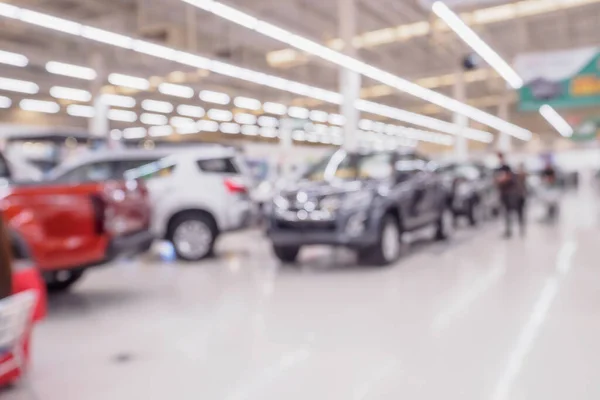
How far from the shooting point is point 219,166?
317 inches

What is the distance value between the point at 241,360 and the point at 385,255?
378cm

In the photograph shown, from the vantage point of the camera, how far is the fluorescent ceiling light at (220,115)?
80.1 feet

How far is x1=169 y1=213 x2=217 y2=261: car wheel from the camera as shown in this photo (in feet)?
25.6

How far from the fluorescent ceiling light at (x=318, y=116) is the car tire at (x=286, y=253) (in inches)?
651

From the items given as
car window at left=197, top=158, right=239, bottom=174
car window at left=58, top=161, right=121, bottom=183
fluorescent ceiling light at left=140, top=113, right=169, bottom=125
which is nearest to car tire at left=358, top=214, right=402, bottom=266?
car window at left=197, top=158, right=239, bottom=174

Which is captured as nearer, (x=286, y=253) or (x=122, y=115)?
(x=286, y=253)

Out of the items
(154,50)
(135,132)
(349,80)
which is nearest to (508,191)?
(349,80)

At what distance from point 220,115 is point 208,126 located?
373cm

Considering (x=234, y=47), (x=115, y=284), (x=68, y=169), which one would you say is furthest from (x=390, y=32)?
(x=115, y=284)

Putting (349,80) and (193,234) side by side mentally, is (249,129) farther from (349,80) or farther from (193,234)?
(193,234)

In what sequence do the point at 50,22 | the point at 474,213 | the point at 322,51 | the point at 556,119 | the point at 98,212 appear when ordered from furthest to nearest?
the point at 556,119
the point at 474,213
the point at 322,51
the point at 50,22
the point at 98,212

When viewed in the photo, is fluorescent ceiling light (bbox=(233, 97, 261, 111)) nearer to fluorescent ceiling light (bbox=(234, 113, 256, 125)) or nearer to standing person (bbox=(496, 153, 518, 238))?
fluorescent ceiling light (bbox=(234, 113, 256, 125))

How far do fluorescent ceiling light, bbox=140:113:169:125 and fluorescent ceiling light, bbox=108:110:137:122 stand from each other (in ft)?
1.45

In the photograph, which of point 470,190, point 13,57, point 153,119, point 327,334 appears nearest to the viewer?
point 327,334
